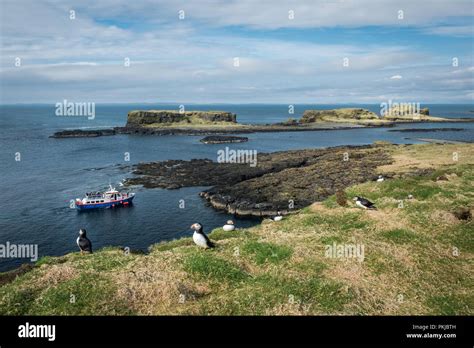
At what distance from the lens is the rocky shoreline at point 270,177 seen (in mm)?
59031

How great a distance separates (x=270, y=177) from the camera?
72500 mm

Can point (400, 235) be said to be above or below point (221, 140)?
below

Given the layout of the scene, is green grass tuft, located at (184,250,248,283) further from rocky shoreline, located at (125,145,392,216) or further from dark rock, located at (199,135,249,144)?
dark rock, located at (199,135,249,144)

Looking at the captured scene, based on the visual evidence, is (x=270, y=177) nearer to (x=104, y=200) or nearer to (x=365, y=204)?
(x=104, y=200)

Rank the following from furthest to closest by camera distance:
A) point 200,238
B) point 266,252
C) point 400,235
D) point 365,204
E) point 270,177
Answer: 1. point 270,177
2. point 365,204
3. point 400,235
4. point 200,238
5. point 266,252

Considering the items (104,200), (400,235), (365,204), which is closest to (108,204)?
(104,200)

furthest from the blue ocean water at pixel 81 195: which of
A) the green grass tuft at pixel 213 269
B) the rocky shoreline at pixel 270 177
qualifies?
the green grass tuft at pixel 213 269

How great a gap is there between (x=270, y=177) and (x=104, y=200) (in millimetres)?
29035

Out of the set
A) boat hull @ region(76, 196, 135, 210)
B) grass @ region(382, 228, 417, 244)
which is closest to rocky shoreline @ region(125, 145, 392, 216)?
boat hull @ region(76, 196, 135, 210)

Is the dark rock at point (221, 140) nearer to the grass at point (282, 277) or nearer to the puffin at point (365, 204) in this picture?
the puffin at point (365, 204)

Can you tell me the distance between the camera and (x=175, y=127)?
186m
